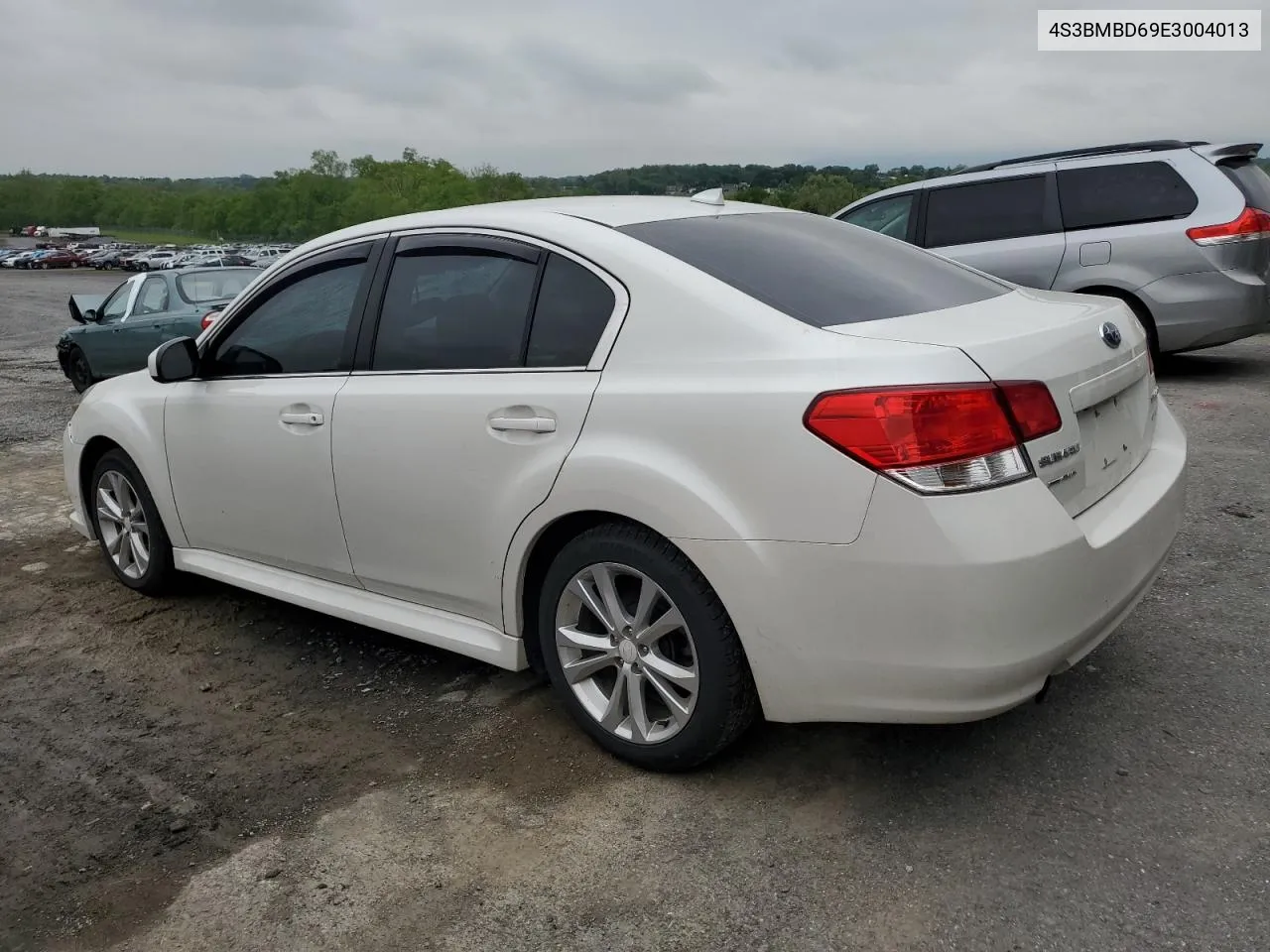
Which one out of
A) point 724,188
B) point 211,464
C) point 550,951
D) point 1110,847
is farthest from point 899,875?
point 211,464

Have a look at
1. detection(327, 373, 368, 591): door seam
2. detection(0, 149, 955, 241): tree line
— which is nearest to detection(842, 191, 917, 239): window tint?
detection(327, 373, 368, 591): door seam

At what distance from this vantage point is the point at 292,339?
13.1 feet

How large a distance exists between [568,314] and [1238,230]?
271 inches

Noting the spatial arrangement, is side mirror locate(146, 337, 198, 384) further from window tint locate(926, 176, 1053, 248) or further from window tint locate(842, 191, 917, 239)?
window tint locate(926, 176, 1053, 248)

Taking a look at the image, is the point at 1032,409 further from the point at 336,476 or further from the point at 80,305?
the point at 80,305

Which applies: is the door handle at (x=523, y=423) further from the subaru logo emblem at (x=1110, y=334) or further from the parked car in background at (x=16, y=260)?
the parked car in background at (x=16, y=260)

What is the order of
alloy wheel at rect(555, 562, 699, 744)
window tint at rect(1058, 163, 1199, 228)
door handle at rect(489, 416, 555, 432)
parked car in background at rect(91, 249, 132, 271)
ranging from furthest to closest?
parked car in background at rect(91, 249, 132, 271), window tint at rect(1058, 163, 1199, 228), door handle at rect(489, 416, 555, 432), alloy wheel at rect(555, 562, 699, 744)

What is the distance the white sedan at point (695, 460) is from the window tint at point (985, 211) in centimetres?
600

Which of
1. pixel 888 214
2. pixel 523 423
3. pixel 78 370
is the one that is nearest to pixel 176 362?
pixel 523 423

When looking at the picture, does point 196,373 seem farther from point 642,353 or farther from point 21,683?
point 642,353

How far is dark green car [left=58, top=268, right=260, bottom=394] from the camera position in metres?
11.8

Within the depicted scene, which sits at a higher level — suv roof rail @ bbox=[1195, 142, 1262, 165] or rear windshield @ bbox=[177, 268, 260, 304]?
suv roof rail @ bbox=[1195, 142, 1262, 165]

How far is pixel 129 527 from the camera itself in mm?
4883

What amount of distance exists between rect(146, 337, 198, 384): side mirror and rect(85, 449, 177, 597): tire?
2.16ft
